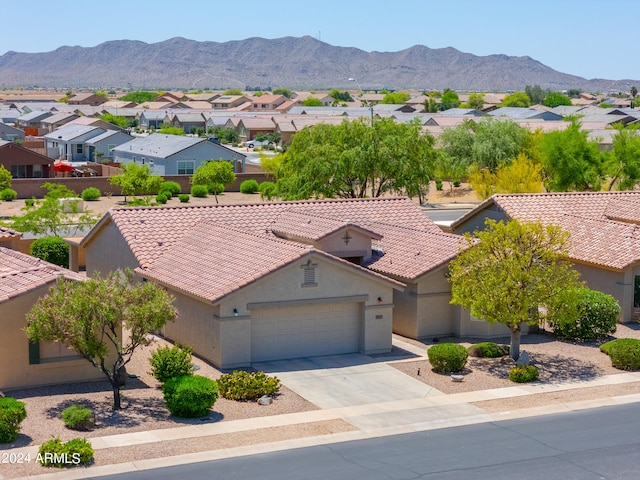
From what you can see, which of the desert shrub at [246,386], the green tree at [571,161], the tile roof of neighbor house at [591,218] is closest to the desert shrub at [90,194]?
the green tree at [571,161]

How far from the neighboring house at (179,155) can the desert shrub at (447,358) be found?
5541 centimetres

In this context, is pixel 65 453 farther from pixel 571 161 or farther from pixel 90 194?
pixel 90 194

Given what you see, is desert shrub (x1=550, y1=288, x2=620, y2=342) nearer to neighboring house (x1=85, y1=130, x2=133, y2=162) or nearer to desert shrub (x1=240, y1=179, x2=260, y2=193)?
desert shrub (x1=240, y1=179, x2=260, y2=193)

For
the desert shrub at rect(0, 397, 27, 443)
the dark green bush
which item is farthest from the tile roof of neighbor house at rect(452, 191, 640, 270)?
the desert shrub at rect(0, 397, 27, 443)

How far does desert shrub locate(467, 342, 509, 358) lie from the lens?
3056cm

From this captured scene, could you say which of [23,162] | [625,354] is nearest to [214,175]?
[23,162]

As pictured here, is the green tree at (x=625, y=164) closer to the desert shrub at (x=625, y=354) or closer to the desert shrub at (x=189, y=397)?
the desert shrub at (x=625, y=354)

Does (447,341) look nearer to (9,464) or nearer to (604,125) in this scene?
(9,464)

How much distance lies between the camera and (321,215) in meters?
39.1

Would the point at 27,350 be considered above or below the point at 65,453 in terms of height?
above

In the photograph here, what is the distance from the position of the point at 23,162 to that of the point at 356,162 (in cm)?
3666

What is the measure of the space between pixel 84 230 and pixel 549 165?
3124cm

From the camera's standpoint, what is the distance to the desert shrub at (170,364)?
25.9 meters

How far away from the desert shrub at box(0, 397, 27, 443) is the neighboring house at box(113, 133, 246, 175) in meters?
60.5
